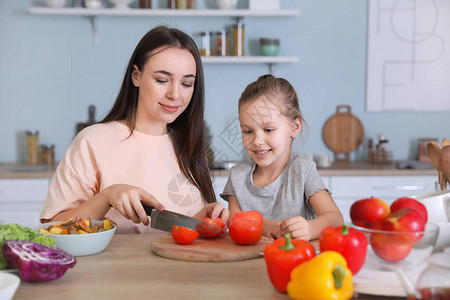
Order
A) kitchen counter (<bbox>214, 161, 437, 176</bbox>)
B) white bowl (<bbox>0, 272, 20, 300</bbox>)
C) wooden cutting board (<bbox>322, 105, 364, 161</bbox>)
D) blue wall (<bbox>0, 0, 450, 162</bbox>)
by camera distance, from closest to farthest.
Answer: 1. white bowl (<bbox>0, 272, 20, 300</bbox>)
2. kitchen counter (<bbox>214, 161, 437, 176</bbox>)
3. blue wall (<bbox>0, 0, 450, 162</bbox>)
4. wooden cutting board (<bbox>322, 105, 364, 161</bbox>)

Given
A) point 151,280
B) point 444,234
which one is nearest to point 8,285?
point 151,280

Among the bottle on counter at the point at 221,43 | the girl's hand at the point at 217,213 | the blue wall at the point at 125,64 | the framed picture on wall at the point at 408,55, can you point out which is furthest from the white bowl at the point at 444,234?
the framed picture on wall at the point at 408,55

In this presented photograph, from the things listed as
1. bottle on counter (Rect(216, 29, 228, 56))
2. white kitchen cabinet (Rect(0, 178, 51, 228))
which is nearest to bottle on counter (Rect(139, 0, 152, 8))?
bottle on counter (Rect(216, 29, 228, 56))

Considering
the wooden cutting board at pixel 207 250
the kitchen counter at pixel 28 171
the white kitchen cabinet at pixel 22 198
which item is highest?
the wooden cutting board at pixel 207 250

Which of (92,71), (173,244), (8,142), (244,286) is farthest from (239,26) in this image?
(244,286)

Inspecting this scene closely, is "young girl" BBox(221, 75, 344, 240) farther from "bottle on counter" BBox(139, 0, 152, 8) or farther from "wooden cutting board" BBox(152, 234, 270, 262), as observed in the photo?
"bottle on counter" BBox(139, 0, 152, 8)

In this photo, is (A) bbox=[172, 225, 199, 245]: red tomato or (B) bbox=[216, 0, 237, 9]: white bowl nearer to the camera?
(A) bbox=[172, 225, 199, 245]: red tomato

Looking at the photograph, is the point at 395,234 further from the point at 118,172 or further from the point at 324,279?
the point at 118,172

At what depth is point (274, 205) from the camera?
5.58 feet

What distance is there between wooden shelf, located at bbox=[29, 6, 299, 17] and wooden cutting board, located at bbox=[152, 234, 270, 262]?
2.52 metres

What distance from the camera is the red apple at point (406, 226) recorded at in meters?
0.90

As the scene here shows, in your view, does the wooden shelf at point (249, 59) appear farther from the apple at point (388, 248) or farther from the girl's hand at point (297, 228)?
the apple at point (388, 248)

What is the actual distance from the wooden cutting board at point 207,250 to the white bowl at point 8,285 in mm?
391

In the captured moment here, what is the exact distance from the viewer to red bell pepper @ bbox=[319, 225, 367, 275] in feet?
3.02
